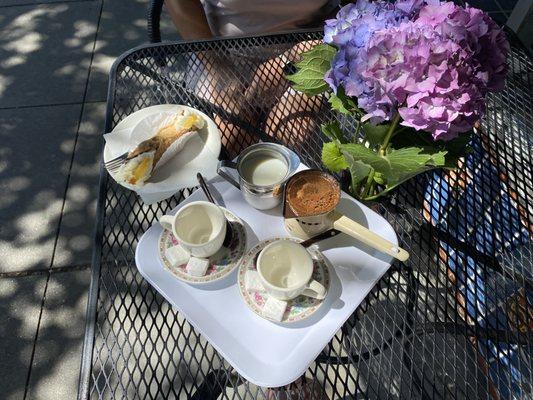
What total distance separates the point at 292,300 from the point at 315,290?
0.07 m

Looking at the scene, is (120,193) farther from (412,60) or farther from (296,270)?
(412,60)

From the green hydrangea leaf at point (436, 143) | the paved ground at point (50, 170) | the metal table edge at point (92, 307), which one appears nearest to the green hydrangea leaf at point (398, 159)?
the green hydrangea leaf at point (436, 143)

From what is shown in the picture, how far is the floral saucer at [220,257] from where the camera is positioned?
100 centimetres

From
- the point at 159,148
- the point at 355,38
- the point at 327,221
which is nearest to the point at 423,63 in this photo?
the point at 355,38

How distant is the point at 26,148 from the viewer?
99.0 inches

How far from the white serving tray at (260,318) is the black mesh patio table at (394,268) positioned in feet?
0.23

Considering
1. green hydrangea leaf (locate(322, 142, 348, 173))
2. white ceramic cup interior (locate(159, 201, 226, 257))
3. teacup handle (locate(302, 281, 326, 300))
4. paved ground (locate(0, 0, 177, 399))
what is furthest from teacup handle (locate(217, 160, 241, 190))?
paved ground (locate(0, 0, 177, 399))

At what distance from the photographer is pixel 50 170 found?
243 centimetres

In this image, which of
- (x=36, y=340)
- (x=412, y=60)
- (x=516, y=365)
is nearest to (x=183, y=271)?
(x=412, y=60)

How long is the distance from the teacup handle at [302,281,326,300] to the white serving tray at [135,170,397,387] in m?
0.05

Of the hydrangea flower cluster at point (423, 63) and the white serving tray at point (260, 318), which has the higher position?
the hydrangea flower cluster at point (423, 63)

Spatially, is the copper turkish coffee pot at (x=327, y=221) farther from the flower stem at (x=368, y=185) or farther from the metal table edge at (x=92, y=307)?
the metal table edge at (x=92, y=307)

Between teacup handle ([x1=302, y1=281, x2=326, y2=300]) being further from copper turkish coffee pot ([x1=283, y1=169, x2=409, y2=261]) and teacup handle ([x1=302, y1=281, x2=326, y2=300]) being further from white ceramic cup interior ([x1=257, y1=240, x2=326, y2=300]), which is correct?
copper turkish coffee pot ([x1=283, y1=169, x2=409, y2=261])

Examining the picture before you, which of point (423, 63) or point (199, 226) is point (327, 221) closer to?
point (199, 226)
